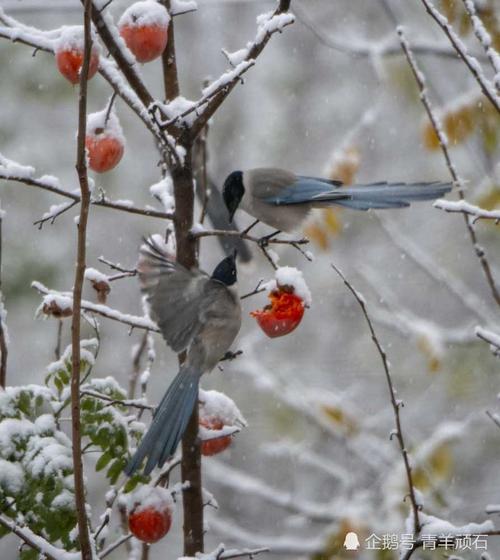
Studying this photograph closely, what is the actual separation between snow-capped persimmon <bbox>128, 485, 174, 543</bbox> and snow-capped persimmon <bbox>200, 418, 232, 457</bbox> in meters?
0.14

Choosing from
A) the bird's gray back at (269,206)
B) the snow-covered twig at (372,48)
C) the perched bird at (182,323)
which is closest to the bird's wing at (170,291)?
the perched bird at (182,323)

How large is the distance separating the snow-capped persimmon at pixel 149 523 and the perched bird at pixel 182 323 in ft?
0.38

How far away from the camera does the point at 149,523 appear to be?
1857 millimetres

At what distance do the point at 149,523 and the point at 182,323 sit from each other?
442 mm

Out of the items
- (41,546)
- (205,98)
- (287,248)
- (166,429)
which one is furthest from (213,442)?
(287,248)

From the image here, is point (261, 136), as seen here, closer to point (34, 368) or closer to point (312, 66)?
point (312, 66)

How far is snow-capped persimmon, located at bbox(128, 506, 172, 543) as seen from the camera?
185 centimetres

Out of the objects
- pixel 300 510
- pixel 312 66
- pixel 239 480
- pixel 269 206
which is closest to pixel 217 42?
pixel 312 66

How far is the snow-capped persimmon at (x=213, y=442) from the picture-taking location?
202 centimetres

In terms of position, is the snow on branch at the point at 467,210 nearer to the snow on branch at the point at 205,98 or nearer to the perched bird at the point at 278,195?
the snow on branch at the point at 205,98

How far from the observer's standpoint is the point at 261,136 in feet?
34.3

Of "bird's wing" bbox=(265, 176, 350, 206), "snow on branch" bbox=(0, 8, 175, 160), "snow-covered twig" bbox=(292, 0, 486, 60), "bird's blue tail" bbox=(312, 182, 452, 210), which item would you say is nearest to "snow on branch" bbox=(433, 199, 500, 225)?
"bird's blue tail" bbox=(312, 182, 452, 210)

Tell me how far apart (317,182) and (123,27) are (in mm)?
866

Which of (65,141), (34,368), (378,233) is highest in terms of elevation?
(65,141)
